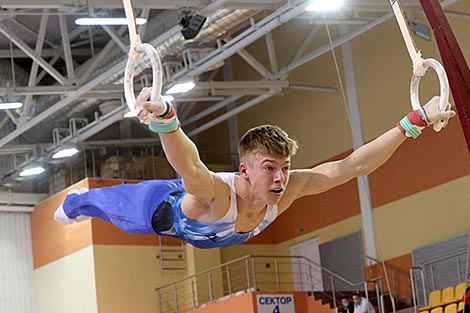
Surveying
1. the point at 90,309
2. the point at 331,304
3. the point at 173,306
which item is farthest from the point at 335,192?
the point at 90,309

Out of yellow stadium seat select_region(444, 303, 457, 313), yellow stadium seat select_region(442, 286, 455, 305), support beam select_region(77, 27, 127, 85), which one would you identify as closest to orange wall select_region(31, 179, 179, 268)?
support beam select_region(77, 27, 127, 85)

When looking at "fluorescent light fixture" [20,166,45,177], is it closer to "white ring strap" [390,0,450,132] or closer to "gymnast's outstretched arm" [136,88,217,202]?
"gymnast's outstretched arm" [136,88,217,202]

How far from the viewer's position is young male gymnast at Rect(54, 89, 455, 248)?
17.8ft

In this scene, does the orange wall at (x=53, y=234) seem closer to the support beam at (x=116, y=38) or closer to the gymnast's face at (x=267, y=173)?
the support beam at (x=116, y=38)

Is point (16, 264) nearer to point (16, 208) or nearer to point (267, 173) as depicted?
point (16, 208)

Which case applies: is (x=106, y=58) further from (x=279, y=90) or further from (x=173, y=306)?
(x=173, y=306)

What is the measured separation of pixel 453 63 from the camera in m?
6.27

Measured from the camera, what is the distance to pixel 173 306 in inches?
816

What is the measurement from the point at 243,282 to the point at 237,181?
15744 millimetres

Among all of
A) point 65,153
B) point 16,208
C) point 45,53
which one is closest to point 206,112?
point 65,153

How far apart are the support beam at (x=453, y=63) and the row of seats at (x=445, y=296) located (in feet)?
31.6

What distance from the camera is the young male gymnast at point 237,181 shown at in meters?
5.44

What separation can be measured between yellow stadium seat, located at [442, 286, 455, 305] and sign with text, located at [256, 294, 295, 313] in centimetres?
330

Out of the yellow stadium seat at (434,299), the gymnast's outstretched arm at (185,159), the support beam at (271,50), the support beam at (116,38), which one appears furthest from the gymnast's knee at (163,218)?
the support beam at (271,50)
